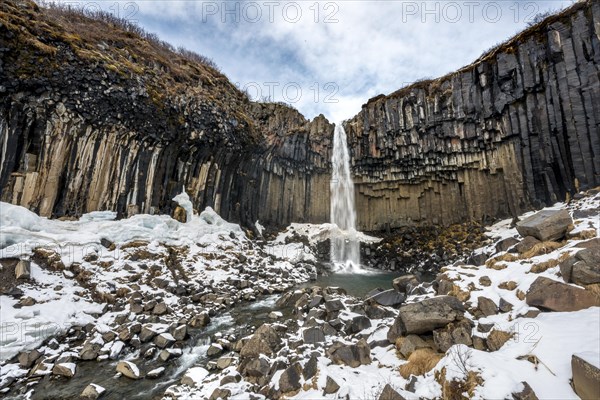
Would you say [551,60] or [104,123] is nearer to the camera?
[104,123]

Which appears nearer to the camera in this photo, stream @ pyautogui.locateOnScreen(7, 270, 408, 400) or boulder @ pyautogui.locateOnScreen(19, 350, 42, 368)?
stream @ pyautogui.locateOnScreen(7, 270, 408, 400)

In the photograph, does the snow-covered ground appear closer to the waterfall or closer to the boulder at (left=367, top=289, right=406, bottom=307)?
the boulder at (left=367, top=289, right=406, bottom=307)

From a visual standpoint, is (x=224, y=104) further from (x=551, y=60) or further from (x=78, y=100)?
(x=551, y=60)

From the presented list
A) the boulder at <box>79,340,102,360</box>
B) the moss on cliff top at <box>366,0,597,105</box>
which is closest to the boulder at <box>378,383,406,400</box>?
the boulder at <box>79,340,102,360</box>

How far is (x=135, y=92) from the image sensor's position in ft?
56.0

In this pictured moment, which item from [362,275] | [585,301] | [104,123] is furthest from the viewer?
[362,275]

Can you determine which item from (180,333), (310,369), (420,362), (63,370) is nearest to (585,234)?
(420,362)

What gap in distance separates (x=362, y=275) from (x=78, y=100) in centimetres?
2141

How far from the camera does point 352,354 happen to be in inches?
243

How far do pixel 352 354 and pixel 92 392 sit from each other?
5.79 metres

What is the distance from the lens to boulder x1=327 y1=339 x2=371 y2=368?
608 centimetres

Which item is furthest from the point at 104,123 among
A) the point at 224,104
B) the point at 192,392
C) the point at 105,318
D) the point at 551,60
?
the point at 551,60

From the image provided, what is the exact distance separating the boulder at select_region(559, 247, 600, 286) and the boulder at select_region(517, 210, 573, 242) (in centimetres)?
257

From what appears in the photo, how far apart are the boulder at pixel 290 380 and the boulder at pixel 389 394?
5.93 ft
